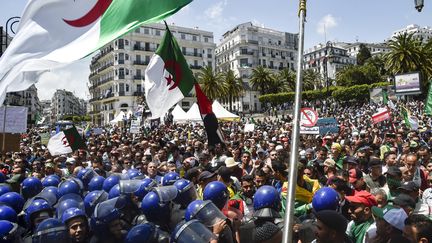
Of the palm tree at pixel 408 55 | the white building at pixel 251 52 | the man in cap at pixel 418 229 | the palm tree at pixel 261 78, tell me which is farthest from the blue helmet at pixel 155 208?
the white building at pixel 251 52

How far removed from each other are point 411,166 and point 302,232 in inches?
137

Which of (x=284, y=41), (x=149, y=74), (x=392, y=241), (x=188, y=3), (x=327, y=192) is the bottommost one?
(x=392, y=241)

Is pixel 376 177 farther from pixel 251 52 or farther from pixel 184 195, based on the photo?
Answer: pixel 251 52

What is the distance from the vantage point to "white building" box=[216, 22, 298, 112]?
84.1 metres

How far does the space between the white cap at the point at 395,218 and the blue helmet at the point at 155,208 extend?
77.7 inches

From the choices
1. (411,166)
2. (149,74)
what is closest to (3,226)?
(149,74)

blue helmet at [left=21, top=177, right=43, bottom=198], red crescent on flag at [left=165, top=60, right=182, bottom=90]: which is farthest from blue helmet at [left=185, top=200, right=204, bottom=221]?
red crescent on flag at [left=165, top=60, right=182, bottom=90]

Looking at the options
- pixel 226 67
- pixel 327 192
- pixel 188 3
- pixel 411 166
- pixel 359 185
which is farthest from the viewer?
pixel 226 67

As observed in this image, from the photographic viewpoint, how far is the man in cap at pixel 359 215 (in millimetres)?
3678

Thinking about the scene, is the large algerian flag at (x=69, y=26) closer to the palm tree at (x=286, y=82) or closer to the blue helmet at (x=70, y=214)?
the blue helmet at (x=70, y=214)

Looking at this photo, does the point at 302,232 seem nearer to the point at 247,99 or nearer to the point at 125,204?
the point at 125,204

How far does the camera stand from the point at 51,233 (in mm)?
3193

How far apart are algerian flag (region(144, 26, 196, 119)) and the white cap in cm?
481

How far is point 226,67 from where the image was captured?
91.4 metres
